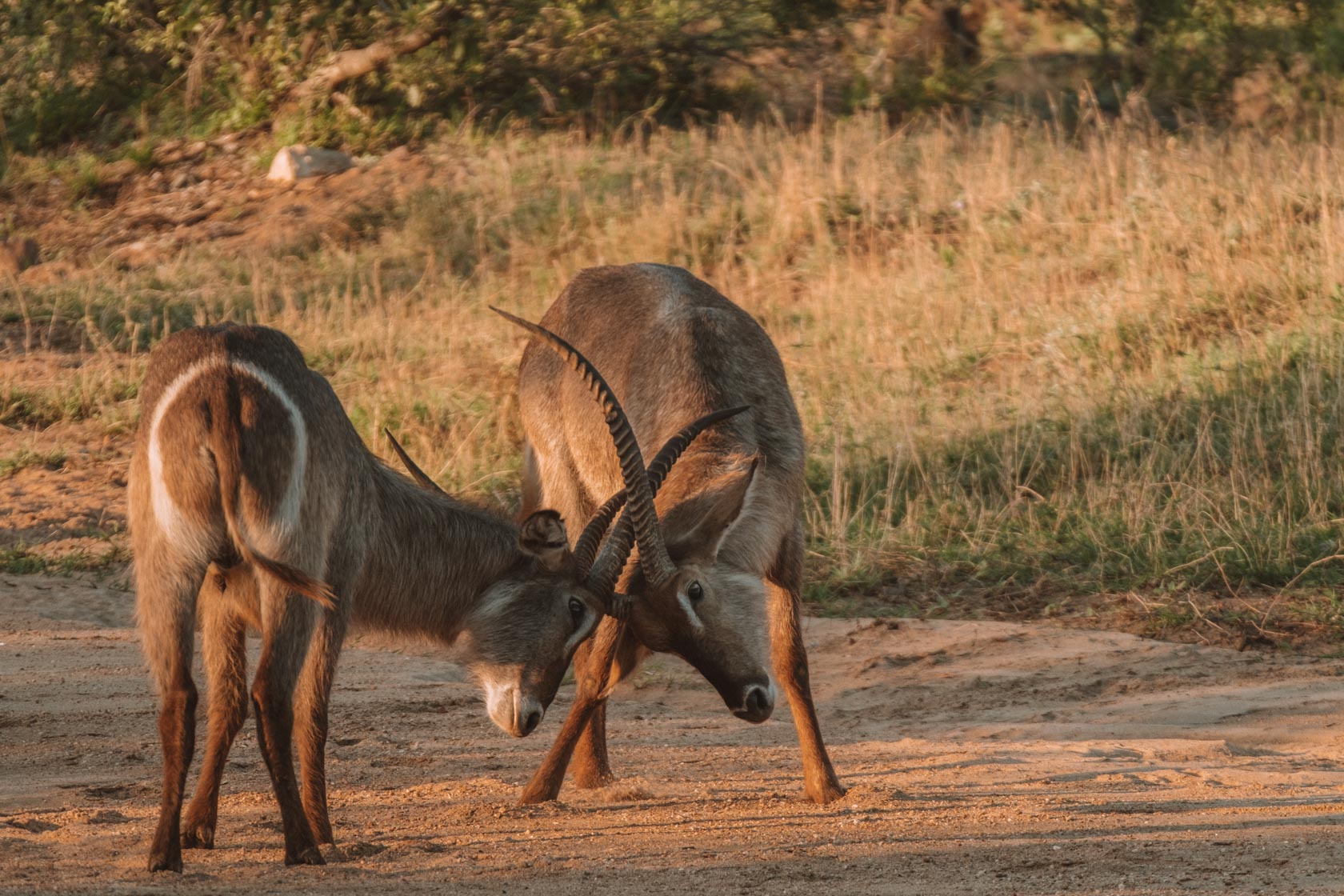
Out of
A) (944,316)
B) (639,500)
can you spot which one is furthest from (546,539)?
(944,316)

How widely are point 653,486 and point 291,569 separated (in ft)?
4.04

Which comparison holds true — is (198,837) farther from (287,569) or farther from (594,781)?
(594,781)

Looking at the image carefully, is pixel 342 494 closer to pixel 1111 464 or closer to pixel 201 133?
pixel 1111 464

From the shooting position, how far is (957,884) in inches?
158

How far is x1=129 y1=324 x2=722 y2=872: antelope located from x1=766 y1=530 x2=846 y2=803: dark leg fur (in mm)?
706

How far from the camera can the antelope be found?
4090mm

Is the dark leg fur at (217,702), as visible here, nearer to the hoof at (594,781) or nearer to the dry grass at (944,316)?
the hoof at (594,781)

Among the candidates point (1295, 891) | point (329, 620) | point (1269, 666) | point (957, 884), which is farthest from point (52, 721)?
point (1269, 666)

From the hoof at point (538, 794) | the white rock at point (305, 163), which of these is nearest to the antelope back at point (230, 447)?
the hoof at point (538, 794)

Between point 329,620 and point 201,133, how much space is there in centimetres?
1234

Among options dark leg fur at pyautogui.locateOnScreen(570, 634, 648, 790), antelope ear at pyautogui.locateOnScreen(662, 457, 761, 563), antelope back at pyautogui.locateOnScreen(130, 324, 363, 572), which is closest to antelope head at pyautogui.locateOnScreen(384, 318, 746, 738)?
antelope ear at pyautogui.locateOnScreen(662, 457, 761, 563)

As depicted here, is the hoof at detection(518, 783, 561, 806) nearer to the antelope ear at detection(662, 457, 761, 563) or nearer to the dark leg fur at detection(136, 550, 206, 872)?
the antelope ear at detection(662, 457, 761, 563)

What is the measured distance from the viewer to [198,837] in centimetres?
447

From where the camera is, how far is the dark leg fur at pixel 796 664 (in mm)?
5137
